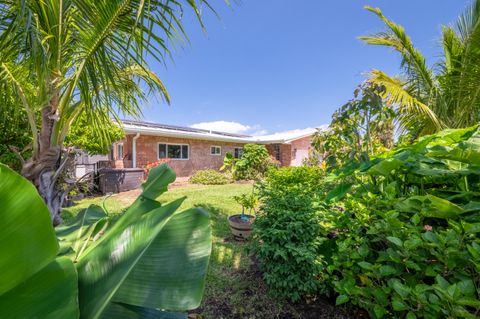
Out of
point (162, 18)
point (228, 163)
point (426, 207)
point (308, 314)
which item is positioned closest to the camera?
point (426, 207)

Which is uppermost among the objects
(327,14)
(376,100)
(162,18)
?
(327,14)

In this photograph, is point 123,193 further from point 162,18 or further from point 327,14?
point 327,14

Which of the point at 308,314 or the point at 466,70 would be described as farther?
the point at 466,70

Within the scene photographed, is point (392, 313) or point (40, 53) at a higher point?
point (40, 53)

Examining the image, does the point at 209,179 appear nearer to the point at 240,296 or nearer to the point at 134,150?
the point at 134,150

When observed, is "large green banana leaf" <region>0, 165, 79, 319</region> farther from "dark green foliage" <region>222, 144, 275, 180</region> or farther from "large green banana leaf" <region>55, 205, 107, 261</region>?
"dark green foliage" <region>222, 144, 275, 180</region>

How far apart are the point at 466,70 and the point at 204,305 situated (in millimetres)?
6979

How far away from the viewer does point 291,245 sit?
2506 millimetres

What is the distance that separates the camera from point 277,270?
8.32ft

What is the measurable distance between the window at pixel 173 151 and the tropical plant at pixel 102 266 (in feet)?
44.2

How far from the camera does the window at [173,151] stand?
13914mm

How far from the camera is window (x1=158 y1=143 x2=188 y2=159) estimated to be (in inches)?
548

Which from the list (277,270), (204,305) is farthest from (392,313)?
(204,305)

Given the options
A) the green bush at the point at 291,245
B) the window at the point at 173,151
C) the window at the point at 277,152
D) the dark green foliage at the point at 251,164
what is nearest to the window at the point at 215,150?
the window at the point at 173,151
